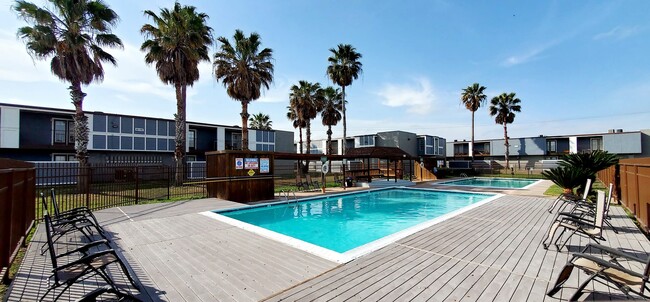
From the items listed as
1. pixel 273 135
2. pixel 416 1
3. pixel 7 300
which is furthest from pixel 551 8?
pixel 273 135

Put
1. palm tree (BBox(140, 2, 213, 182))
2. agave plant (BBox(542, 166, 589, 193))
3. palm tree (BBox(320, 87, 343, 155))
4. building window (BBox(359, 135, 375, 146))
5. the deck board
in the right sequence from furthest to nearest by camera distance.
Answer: building window (BBox(359, 135, 375, 146)) → palm tree (BBox(320, 87, 343, 155)) → palm tree (BBox(140, 2, 213, 182)) → agave plant (BBox(542, 166, 589, 193)) → the deck board

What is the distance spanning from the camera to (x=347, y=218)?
11.2 meters

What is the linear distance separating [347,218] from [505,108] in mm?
39305

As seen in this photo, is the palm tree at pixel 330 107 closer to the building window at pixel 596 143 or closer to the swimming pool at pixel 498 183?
the swimming pool at pixel 498 183

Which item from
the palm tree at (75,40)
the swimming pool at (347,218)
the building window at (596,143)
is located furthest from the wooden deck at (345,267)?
the building window at (596,143)

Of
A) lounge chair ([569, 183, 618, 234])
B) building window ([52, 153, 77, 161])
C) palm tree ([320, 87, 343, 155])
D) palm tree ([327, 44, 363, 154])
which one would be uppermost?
Answer: palm tree ([327, 44, 363, 154])

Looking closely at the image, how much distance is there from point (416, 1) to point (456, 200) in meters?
10.3

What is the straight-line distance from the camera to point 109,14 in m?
15.8

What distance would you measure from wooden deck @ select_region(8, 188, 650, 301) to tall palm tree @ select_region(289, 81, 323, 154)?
24399 millimetres

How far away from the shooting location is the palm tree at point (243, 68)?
821 inches

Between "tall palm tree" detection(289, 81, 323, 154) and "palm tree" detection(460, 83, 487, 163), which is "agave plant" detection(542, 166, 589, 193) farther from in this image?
"palm tree" detection(460, 83, 487, 163)

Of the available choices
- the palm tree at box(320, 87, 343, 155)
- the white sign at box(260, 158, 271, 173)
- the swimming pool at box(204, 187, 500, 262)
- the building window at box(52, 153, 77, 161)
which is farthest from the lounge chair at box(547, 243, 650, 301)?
the building window at box(52, 153, 77, 161)

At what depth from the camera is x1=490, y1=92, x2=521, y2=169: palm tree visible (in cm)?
3966

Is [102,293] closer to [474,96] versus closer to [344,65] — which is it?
[344,65]
